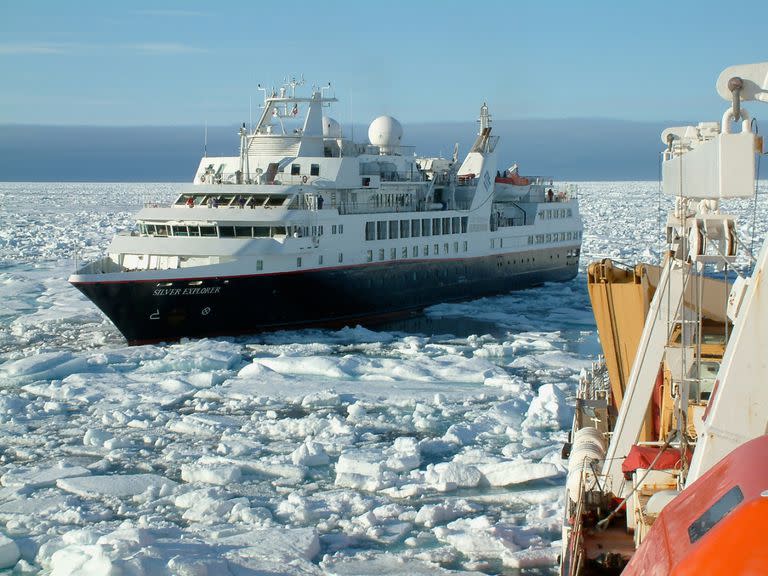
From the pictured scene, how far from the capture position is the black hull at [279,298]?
64.8ft

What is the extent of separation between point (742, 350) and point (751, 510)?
4.87 ft

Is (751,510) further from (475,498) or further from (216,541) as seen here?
(475,498)

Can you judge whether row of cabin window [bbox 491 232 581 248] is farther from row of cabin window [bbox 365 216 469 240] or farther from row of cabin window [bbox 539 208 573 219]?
row of cabin window [bbox 365 216 469 240]

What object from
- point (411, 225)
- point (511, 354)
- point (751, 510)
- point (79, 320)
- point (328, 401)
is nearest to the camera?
point (751, 510)

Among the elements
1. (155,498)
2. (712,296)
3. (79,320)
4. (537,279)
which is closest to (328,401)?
A: (155,498)

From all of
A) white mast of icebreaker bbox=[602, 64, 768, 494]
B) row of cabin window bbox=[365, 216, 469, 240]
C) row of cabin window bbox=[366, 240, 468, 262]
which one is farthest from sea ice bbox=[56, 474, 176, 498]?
row of cabin window bbox=[365, 216, 469, 240]

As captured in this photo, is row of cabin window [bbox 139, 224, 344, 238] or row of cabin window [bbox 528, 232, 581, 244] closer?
row of cabin window [bbox 139, 224, 344, 238]

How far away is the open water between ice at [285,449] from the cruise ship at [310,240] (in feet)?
3.00

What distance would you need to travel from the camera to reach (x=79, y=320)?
22781 mm

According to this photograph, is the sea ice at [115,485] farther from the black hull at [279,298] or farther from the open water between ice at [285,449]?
the black hull at [279,298]

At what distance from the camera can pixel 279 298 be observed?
21.5m

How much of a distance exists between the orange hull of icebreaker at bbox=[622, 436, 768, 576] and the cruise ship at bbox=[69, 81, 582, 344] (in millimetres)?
17324

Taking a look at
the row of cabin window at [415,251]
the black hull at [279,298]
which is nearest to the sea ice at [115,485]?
the black hull at [279,298]

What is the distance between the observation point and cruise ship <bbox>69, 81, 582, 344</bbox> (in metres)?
20.3
